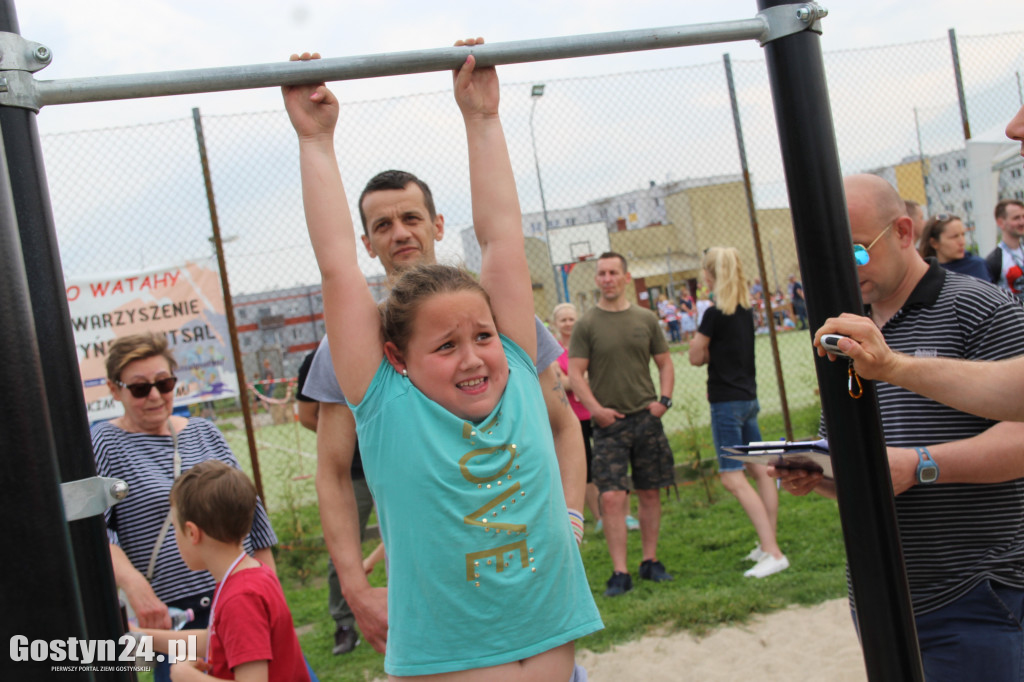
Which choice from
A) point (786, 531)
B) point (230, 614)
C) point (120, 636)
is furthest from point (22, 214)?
point (786, 531)

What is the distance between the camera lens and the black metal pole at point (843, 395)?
1.47 meters

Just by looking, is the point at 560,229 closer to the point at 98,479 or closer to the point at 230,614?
the point at 230,614

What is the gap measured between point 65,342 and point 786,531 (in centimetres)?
504

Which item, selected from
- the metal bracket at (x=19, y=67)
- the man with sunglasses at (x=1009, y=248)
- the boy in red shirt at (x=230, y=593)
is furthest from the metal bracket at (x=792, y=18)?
the man with sunglasses at (x=1009, y=248)

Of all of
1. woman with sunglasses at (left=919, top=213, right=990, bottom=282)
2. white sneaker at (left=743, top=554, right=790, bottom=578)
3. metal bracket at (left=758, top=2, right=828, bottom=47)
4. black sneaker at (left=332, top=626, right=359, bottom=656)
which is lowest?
white sneaker at (left=743, top=554, right=790, bottom=578)

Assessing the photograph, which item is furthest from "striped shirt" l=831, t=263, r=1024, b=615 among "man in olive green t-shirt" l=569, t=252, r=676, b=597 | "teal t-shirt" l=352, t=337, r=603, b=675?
"man in olive green t-shirt" l=569, t=252, r=676, b=597

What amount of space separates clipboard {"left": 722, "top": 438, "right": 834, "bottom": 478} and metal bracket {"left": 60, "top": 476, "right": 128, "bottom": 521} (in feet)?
3.69

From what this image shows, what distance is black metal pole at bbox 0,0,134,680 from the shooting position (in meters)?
1.23

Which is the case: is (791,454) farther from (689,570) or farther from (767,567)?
(689,570)

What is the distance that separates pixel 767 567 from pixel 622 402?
1.29 meters

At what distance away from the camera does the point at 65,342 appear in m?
1.25

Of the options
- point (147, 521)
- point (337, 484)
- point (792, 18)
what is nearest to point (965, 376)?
point (792, 18)

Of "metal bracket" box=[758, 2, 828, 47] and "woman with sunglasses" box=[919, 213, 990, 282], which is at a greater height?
"metal bracket" box=[758, 2, 828, 47]

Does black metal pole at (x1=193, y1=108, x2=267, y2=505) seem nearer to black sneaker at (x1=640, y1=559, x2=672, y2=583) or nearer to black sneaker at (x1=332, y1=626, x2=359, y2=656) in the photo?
black sneaker at (x1=332, y1=626, x2=359, y2=656)
